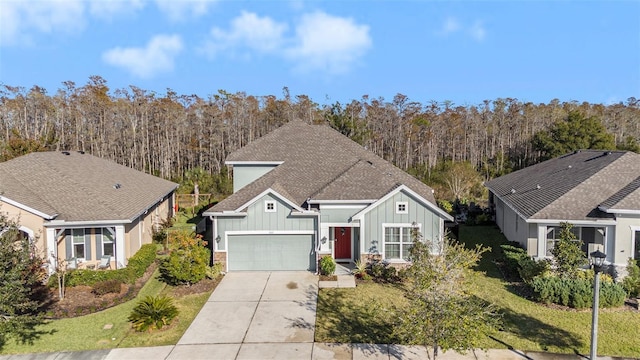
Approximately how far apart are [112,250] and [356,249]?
11084mm

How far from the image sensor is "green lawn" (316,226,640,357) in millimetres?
12266

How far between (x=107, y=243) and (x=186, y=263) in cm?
414

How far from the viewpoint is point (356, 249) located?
2027cm

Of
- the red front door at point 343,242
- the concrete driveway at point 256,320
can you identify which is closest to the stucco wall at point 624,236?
the red front door at point 343,242

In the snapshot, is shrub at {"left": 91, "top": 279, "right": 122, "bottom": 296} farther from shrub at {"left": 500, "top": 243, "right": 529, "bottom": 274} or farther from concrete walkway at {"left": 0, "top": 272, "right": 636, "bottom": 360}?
shrub at {"left": 500, "top": 243, "right": 529, "bottom": 274}

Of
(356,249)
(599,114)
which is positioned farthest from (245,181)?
(599,114)

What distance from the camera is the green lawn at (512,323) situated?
12.3m

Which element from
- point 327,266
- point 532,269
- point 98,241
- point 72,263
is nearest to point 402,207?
point 327,266

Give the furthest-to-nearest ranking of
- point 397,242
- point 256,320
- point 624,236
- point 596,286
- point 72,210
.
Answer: point 397,242 < point 72,210 < point 624,236 < point 256,320 < point 596,286

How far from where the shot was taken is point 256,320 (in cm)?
1417

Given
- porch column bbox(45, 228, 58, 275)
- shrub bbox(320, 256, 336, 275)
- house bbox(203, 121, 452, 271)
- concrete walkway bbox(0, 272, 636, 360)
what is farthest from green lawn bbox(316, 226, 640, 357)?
porch column bbox(45, 228, 58, 275)

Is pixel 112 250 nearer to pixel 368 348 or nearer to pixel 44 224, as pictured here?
pixel 44 224

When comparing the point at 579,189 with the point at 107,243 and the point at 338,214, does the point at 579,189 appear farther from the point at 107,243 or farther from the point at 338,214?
the point at 107,243

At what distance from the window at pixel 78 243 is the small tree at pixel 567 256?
19.6 m
